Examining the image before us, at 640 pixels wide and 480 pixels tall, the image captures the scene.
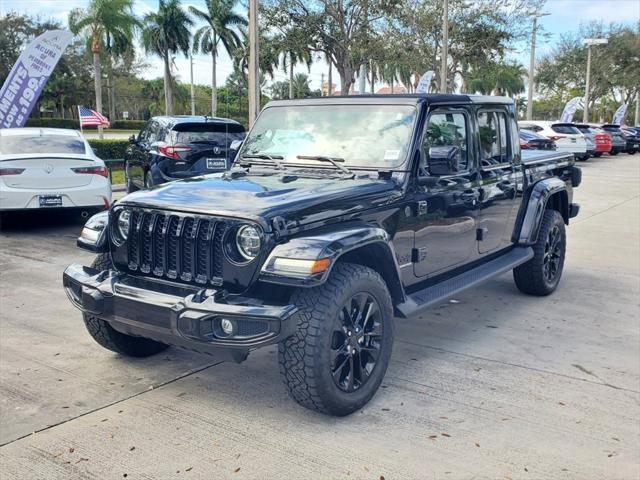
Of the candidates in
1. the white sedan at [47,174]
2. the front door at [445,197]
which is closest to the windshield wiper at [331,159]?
the front door at [445,197]

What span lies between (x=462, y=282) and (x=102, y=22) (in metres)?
32.1

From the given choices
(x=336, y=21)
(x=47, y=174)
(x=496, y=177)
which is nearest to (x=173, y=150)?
(x=47, y=174)

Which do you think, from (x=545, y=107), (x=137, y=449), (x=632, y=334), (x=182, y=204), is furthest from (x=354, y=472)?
(x=545, y=107)

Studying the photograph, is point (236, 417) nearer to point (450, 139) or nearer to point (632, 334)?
point (450, 139)

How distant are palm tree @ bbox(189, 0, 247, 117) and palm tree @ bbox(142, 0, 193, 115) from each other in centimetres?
112

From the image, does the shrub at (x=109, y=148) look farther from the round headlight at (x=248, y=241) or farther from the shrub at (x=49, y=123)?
the shrub at (x=49, y=123)

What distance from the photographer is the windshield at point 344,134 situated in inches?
185

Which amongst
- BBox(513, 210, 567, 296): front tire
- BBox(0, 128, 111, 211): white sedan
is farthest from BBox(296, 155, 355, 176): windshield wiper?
BBox(0, 128, 111, 211): white sedan

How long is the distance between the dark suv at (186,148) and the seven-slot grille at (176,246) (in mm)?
6821

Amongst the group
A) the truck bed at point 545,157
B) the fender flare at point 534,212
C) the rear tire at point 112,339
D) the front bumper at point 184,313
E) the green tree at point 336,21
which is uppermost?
the green tree at point 336,21

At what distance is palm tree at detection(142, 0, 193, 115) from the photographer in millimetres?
44719

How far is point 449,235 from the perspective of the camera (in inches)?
198

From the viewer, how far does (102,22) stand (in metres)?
33.0

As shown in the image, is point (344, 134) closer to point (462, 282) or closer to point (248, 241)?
point (462, 282)
